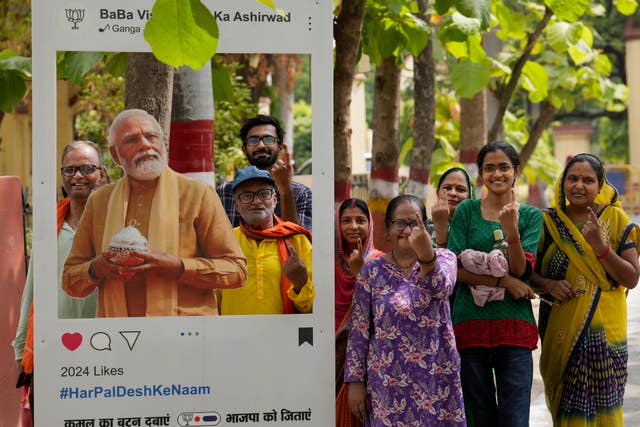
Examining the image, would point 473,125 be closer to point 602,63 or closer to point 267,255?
point 602,63

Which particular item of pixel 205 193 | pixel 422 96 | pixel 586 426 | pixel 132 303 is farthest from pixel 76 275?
pixel 422 96

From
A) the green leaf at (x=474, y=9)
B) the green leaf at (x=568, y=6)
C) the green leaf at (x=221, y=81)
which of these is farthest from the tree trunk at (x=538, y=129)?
the green leaf at (x=221, y=81)

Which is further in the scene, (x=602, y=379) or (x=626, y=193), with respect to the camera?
(x=626, y=193)

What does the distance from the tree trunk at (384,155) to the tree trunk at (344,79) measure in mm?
1516

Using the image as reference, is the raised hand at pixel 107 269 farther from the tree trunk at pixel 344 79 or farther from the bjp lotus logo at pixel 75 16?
the tree trunk at pixel 344 79

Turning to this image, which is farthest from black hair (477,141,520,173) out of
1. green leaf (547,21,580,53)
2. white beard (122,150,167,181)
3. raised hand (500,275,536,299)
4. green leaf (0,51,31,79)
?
green leaf (547,21,580,53)

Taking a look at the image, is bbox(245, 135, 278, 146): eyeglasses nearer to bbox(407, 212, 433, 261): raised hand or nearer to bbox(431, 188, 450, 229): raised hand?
bbox(407, 212, 433, 261): raised hand

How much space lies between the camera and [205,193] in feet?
14.0

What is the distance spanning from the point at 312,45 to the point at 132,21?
2.31 ft

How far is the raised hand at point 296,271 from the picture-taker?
14.1ft

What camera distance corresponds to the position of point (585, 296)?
538cm

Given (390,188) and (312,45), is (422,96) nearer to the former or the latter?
(390,188)

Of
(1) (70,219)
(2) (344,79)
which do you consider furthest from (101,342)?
(2) (344,79)

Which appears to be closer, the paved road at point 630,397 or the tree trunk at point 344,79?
the tree trunk at point 344,79
